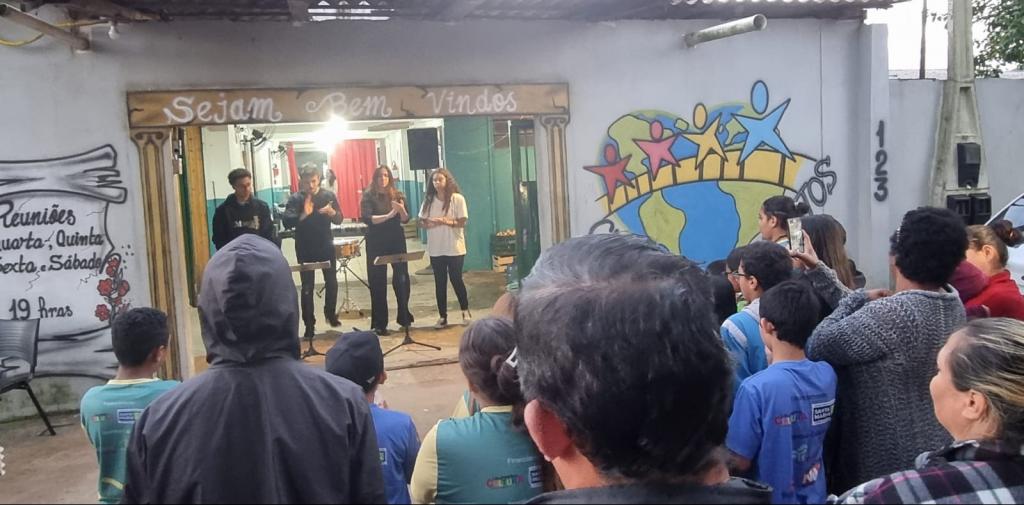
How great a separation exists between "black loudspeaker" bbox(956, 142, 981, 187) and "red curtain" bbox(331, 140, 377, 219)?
1531cm

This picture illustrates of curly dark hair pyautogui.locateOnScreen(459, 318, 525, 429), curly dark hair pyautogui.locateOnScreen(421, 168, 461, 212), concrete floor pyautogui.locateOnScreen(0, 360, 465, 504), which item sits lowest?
concrete floor pyautogui.locateOnScreen(0, 360, 465, 504)

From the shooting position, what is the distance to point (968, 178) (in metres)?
8.84

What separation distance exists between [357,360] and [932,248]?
7.01 feet

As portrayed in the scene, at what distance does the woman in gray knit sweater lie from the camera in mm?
2732

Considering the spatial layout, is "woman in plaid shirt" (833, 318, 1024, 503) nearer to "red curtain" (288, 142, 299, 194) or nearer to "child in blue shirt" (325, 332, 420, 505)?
"child in blue shirt" (325, 332, 420, 505)

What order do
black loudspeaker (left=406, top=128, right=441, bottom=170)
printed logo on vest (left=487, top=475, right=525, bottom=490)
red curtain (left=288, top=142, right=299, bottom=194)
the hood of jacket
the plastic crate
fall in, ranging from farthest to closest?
red curtain (left=288, top=142, right=299, bottom=194)
the plastic crate
black loudspeaker (left=406, top=128, right=441, bottom=170)
printed logo on vest (left=487, top=475, right=525, bottom=490)
the hood of jacket

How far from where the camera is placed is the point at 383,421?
2752 millimetres

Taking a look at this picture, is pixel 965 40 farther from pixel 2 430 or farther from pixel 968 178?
pixel 2 430

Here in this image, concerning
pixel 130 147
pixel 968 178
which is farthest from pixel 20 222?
pixel 968 178

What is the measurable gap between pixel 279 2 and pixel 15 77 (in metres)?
2.14

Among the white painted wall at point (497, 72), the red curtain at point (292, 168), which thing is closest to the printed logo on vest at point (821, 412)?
the white painted wall at point (497, 72)

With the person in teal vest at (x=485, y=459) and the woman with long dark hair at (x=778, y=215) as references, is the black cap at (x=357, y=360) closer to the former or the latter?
the person in teal vest at (x=485, y=459)

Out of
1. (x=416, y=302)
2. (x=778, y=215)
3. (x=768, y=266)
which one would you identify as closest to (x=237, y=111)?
(x=778, y=215)

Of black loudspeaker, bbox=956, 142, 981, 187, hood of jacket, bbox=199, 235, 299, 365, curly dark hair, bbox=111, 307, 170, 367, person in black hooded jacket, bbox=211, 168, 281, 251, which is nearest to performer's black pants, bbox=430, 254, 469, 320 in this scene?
person in black hooded jacket, bbox=211, 168, 281, 251
